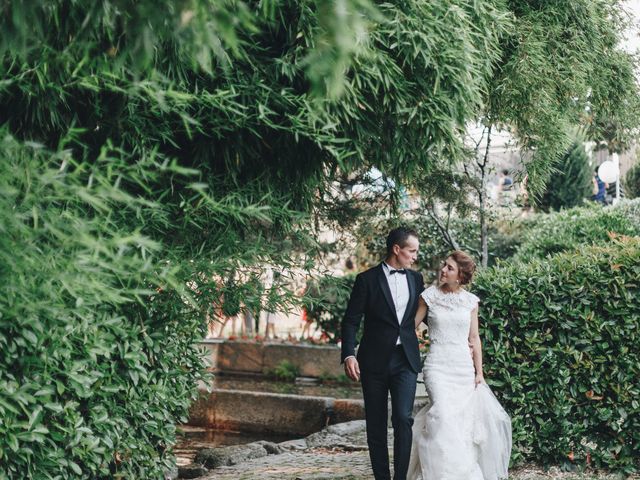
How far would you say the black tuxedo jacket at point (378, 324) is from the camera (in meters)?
6.00

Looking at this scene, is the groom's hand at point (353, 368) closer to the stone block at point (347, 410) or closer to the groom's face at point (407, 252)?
the groom's face at point (407, 252)

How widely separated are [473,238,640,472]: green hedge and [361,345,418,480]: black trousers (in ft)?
4.03

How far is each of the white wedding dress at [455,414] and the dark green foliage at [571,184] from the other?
56.6ft

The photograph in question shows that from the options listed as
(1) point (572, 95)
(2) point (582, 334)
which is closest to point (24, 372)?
(2) point (582, 334)

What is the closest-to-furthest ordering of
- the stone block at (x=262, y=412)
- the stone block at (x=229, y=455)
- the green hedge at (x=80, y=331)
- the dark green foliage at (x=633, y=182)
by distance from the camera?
the green hedge at (x=80, y=331), the stone block at (x=229, y=455), the stone block at (x=262, y=412), the dark green foliage at (x=633, y=182)

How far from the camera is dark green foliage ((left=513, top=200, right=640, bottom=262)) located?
1315cm

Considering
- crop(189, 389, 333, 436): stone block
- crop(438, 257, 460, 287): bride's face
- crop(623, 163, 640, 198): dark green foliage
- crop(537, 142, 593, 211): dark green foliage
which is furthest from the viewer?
crop(623, 163, 640, 198): dark green foliage

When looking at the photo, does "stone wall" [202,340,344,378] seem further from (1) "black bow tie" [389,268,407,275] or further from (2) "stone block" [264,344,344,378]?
(1) "black bow tie" [389,268,407,275]

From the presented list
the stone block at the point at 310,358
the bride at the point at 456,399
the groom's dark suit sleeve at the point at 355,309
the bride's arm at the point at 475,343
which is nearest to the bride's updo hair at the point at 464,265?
the bride at the point at 456,399

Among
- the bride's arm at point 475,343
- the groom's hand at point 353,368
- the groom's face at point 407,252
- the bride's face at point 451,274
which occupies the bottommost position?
the groom's hand at point 353,368

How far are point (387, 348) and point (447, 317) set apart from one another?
22.0 inches

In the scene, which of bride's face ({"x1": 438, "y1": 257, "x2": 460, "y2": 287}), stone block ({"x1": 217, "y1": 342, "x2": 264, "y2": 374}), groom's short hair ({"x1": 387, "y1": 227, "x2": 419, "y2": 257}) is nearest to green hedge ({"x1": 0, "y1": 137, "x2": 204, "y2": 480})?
groom's short hair ({"x1": 387, "y1": 227, "x2": 419, "y2": 257})

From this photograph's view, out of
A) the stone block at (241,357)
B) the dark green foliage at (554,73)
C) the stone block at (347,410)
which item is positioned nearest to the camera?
the dark green foliage at (554,73)

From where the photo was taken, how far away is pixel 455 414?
6.09 m
